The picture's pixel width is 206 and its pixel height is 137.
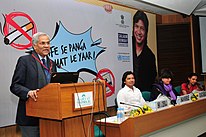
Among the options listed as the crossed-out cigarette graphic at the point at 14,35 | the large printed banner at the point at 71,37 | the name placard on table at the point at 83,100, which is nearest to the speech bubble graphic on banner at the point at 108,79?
the large printed banner at the point at 71,37

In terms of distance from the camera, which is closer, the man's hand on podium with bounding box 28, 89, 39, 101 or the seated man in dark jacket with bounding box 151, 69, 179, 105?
the man's hand on podium with bounding box 28, 89, 39, 101

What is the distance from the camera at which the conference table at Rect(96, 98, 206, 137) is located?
2574mm

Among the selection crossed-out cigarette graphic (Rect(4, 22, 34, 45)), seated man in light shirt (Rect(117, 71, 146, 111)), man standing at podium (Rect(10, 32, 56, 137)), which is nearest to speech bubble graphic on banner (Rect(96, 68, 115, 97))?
seated man in light shirt (Rect(117, 71, 146, 111))

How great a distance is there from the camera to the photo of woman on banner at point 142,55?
518 centimetres

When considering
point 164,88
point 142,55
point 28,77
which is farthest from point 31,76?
point 142,55

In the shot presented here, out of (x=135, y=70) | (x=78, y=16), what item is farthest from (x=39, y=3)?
(x=135, y=70)

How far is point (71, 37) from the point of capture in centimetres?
384

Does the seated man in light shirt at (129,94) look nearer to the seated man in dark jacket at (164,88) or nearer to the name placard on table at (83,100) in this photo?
the seated man in dark jacket at (164,88)

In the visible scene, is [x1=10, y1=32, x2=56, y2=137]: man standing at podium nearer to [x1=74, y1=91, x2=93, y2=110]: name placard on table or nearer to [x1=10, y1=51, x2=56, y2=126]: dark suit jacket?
[x1=10, y1=51, x2=56, y2=126]: dark suit jacket

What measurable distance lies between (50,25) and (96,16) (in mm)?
1023

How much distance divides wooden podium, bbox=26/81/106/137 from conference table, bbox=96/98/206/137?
55 centimetres

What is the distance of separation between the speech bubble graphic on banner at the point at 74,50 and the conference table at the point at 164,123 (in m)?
1.28

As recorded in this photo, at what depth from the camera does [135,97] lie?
12.3ft

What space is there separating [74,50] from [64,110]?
2.10 meters
